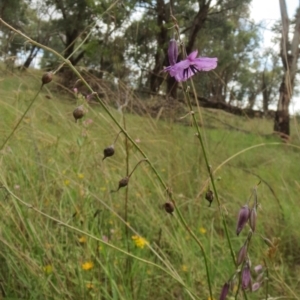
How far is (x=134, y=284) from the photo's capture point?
3.91ft

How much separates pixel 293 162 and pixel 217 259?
176 cm

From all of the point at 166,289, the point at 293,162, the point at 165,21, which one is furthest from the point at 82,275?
the point at 165,21

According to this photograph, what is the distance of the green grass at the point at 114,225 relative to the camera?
1.10 meters

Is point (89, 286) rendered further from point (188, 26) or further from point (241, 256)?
point (188, 26)

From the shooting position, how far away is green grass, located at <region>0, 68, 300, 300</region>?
1100 millimetres

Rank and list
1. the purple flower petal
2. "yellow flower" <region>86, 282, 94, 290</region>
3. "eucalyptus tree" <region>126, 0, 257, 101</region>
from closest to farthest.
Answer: the purple flower petal
"yellow flower" <region>86, 282, 94, 290</region>
"eucalyptus tree" <region>126, 0, 257, 101</region>

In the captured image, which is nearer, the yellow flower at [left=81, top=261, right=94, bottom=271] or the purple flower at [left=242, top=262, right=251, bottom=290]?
the purple flower at [left=242, top=262, right=251, bottom=290]

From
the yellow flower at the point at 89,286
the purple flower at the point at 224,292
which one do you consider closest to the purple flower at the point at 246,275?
the purple flower at the point at 224,292

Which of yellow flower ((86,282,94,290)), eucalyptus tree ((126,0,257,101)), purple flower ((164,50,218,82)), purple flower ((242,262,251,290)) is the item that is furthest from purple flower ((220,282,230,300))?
eucalyptus tree ((126,0,257,101))

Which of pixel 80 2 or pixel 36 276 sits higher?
pixel 80 2

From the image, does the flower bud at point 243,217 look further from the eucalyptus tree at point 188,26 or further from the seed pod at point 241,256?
the eucalyptus tree at point 188,26

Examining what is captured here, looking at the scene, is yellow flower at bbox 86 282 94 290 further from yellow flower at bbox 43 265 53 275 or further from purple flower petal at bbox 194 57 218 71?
purple flower petal at bbox 194 57 218 71

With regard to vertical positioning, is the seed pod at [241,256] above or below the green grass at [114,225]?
above

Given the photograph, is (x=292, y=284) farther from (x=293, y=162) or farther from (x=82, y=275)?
(x=293, y=162)
